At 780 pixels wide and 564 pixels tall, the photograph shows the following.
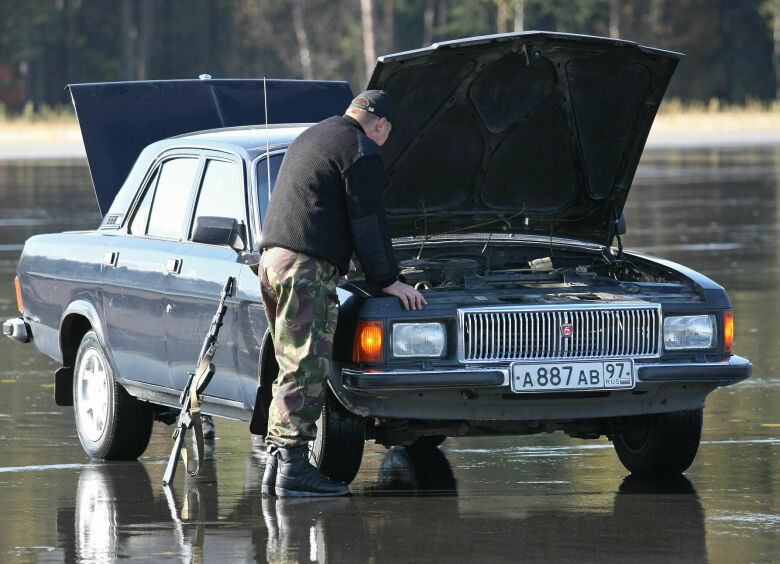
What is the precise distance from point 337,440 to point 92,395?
197cm

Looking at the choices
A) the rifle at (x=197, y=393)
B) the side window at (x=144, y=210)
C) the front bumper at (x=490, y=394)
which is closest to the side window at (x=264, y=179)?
the rifle at (x=197, y=393)

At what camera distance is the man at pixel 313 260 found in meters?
6.88

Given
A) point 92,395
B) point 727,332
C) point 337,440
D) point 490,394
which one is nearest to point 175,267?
point 92,395

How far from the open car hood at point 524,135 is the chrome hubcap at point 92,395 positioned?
1650 mm

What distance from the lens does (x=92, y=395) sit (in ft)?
28.3

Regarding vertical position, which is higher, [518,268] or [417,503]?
[518,268]

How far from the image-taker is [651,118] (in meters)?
8.31

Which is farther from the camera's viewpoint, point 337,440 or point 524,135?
point 524,135

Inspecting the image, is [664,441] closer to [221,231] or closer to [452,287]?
[452,287]

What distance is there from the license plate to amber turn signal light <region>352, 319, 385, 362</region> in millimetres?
547

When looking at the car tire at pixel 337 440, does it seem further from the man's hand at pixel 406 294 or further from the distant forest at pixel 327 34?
the distant forest at pixel 327 34

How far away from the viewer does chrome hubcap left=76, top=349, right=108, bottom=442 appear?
27.7 feet

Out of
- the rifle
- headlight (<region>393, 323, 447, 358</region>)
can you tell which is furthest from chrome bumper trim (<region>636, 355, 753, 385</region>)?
the rifle

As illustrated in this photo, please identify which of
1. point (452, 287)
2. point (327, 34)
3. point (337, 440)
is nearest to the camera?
point (337, 440)
